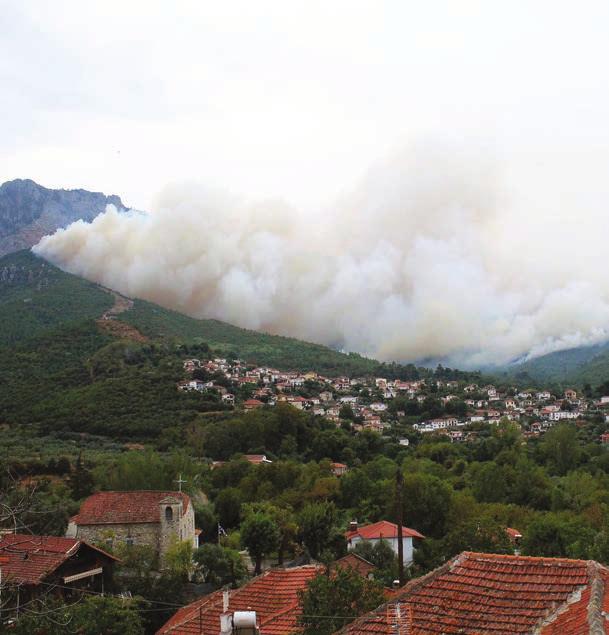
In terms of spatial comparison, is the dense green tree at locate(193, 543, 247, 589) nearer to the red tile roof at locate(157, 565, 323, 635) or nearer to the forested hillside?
the red tile roof at locate(157, 565, 323, 635)

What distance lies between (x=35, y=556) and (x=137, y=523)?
23.9ft

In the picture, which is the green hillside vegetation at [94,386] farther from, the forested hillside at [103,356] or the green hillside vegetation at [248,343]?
the green hillside vegetation at [248,343]

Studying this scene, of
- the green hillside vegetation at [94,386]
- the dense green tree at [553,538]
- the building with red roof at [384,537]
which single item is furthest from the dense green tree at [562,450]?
the dense green tree at [553,538]

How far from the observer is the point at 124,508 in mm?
29781

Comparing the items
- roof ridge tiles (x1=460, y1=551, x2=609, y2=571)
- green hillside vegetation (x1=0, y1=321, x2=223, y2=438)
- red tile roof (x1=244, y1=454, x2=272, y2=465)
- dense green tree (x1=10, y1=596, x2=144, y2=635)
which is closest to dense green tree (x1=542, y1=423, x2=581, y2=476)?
red tile roof (x1=244, y1=454, x2=272, y2=465)

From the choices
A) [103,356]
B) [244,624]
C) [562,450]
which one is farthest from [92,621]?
[103,356]

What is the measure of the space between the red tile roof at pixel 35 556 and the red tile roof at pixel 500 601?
14.6 meters

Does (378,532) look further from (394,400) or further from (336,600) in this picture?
(394,400)

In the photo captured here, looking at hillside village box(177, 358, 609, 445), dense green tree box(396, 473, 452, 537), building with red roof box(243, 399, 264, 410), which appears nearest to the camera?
dense green tree box(396, 473, 452, 537)

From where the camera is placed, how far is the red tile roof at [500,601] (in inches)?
269

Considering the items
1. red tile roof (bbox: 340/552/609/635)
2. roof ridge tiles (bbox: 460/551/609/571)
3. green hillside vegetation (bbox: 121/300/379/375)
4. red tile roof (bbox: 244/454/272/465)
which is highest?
green hillside vegetation (bbox: 121/300/379/375)

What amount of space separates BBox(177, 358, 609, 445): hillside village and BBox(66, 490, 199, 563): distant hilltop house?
48.5 m

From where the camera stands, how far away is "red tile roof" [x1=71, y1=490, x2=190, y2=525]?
95.9ft

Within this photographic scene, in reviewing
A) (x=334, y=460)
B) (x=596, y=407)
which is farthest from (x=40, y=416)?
(x=596, y=407)
